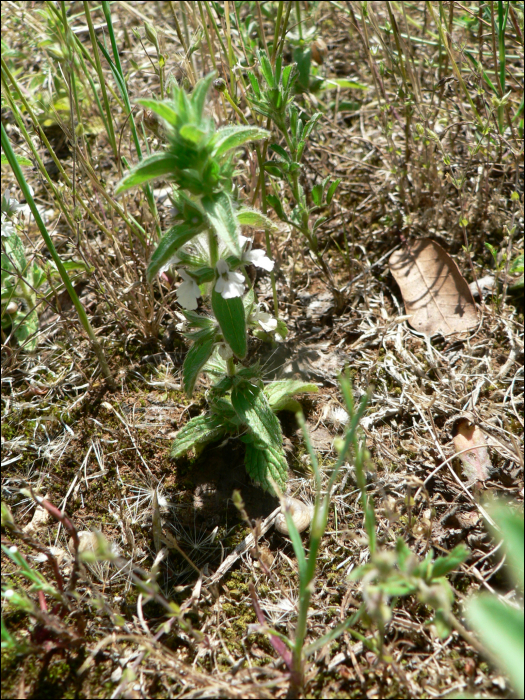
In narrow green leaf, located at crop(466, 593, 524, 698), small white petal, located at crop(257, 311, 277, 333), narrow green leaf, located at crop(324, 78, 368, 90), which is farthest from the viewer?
narrow green leaf, located at crop(324, 78, 368, 90)

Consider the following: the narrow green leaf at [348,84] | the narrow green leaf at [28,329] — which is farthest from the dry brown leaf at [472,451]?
the narrow green leaf at [348,84]

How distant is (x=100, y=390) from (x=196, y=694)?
1308 mm

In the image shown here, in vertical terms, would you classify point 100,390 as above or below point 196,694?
above

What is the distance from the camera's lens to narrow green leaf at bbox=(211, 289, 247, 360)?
1.89 metres

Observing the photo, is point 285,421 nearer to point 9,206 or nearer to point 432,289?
point 432,289

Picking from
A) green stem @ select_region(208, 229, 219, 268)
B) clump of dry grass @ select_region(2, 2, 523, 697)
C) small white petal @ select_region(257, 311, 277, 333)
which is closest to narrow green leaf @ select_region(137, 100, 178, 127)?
green stem @ select_region(208, 229, 219, 268)

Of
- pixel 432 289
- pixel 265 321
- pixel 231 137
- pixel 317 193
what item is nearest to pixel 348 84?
pixel 317 193

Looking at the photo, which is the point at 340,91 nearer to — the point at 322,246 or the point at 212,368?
the point at 322,246

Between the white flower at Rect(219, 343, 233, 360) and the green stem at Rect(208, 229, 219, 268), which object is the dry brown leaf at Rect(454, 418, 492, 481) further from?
the green stem at Rect(208, 229, 219, 268)

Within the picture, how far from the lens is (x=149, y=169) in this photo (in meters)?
1.63

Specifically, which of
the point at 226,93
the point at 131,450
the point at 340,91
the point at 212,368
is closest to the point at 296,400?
the point at 212,368

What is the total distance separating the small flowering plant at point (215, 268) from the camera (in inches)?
63.3

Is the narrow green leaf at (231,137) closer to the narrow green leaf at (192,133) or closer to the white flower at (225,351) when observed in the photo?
the narrow green leaf at (192,133)

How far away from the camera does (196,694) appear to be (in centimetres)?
158
